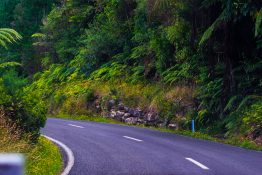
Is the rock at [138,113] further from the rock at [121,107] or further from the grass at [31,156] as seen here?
the grass at [31,156]

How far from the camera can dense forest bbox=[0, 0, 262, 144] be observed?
17625mm

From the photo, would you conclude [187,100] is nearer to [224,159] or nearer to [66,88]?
[224,159]

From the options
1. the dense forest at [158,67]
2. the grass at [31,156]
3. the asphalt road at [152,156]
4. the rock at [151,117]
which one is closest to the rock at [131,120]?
the dense forest at [158,67]

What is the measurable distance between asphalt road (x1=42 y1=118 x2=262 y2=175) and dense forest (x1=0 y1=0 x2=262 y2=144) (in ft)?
7.09

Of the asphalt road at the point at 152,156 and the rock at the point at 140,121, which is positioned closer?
the asphalt road at the point at 152,156

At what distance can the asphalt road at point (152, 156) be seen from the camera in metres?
10.4

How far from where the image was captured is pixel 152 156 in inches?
502

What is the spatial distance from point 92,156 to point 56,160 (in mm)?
1135

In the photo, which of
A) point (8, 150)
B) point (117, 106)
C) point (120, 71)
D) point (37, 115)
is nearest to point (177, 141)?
point (37, 115)

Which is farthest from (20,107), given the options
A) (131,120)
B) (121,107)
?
(121,107)

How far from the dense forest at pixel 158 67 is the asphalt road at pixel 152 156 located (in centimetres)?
216

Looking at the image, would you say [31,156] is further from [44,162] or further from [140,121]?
[140,121]

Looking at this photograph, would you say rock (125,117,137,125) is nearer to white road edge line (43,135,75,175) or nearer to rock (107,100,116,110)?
rock (107,100,116,110)

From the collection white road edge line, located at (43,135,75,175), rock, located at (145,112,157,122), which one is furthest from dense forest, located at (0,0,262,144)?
white road edge line, located at (43,135,75,175)
